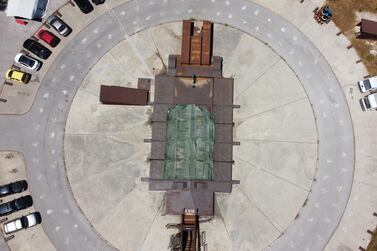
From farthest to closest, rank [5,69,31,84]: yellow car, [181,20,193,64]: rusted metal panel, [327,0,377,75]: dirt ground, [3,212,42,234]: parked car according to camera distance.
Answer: [327,0,377,75]: dirt ground → [181,20,193,64]: rusted metal panel → [5,69,31,84]: yellow car → [3,212,42,234]: parked car

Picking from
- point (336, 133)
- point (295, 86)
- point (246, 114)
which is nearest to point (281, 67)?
point (295, 86)

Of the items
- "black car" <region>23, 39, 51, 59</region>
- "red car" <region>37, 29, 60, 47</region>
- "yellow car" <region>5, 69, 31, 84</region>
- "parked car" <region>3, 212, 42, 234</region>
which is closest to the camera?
"parked car" <region>3, 212, 42, 234</region>

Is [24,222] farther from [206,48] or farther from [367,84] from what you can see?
[367,84]

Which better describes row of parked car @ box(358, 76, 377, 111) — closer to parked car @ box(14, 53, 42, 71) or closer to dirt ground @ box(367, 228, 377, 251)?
dirt ground @ box(367, 228, 377, 251)

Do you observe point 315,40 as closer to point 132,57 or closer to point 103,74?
point 132,57

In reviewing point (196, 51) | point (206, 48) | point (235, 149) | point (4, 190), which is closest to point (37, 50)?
point (4, 190)

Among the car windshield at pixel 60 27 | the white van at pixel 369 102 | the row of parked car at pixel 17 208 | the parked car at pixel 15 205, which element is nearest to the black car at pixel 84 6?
the car windshield at pixel 60 27

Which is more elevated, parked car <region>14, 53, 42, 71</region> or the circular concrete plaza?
parked car <region>14, 53, 42, 71</region>

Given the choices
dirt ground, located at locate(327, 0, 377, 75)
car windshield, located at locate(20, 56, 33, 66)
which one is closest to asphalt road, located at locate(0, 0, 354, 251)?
car windshield, located at locate(20, 56, 33, 66)
